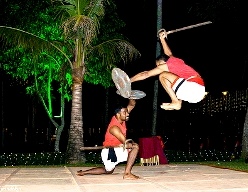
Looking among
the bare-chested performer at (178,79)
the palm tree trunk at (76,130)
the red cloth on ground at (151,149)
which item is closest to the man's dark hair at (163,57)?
the bare-chested performer at (178,79)

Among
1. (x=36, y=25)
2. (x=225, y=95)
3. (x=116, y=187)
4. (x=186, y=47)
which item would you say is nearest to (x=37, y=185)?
(x=116, y=187)

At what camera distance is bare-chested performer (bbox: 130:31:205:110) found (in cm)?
698

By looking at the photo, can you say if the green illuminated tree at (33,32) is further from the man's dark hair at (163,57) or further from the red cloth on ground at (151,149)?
the man's dark hair at (163,57)

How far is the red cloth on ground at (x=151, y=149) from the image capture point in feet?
46.2

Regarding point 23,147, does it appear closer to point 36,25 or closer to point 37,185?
point 36,25

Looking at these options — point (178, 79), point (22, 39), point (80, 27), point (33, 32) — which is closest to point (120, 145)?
point (178, 79)

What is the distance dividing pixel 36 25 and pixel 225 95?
845 cm

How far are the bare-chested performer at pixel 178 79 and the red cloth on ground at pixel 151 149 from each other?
22.0 ft

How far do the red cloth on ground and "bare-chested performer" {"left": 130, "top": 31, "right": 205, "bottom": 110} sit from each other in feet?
22.0

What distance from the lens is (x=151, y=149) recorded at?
46.6ft

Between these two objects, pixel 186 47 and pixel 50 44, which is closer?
pixel 50 44

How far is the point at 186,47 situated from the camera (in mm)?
26312

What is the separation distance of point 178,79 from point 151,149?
7219 millimetres

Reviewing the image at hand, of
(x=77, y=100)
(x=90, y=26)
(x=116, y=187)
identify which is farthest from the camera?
(x=77, y=100)
